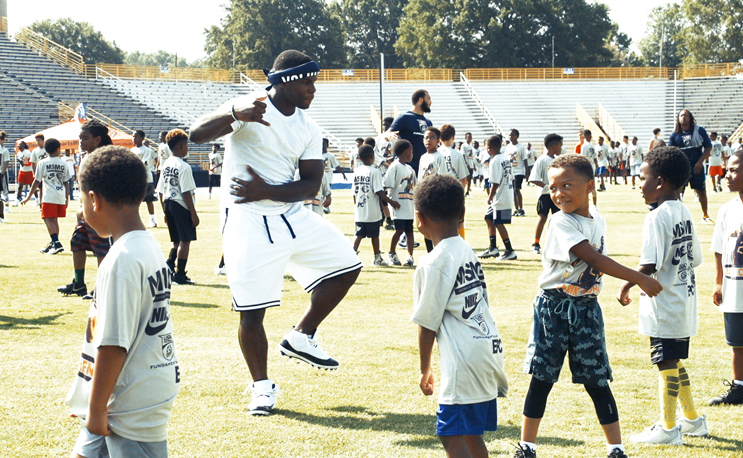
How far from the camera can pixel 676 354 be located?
14.9 ft

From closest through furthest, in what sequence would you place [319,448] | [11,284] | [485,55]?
[319,448], [11,284], [485,55]

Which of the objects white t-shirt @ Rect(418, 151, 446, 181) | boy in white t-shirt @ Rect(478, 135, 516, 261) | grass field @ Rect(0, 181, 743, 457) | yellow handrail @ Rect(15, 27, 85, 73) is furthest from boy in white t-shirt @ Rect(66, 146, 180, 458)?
yellow handrail @ Rect(15, 27, 85, 73)

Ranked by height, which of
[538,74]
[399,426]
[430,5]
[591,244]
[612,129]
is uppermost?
[430,5]

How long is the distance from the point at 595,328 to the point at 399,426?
4.55 feet

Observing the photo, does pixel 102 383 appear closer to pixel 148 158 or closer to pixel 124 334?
pixel 124 334

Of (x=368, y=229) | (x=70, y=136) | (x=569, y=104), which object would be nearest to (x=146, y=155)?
(x=70, y=136)

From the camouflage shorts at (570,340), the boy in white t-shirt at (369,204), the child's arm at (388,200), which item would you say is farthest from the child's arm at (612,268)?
the boy in white t-shirt at (369,204)

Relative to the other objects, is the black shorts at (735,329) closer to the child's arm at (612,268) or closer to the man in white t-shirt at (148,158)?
the child's arm at (612,268)

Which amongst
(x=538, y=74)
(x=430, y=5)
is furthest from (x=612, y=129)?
(x=430, y=5)

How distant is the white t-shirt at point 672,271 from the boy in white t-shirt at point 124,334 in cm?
281

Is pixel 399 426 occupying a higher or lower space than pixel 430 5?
lower

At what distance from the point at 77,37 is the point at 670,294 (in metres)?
99.3

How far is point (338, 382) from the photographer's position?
5.80 m

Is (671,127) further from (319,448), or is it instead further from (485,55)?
(319,448)
